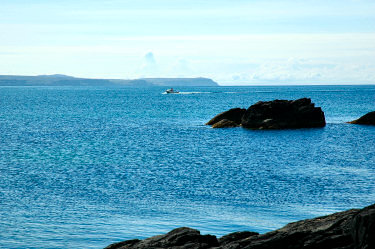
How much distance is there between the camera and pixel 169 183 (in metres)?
37.4

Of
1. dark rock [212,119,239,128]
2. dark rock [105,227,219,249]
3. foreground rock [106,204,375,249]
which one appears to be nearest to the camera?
foreground rock [106,204,375,249]

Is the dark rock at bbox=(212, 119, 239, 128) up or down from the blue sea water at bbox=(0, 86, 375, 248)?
up

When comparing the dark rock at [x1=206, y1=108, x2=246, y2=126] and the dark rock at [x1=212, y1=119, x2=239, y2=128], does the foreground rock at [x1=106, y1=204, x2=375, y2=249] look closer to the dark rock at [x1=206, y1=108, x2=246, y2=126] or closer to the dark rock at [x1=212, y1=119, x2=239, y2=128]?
the dark rock at [x1=212, y1=119, x2=239, y2=128]

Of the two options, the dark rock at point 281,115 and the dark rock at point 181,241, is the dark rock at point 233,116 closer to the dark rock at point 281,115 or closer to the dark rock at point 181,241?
the dark rock at point 281,115

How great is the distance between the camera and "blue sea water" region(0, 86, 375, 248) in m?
26.0

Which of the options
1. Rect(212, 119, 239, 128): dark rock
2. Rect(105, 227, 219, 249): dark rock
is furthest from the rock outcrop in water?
Rect(105, 227, 219, 249): dark rock

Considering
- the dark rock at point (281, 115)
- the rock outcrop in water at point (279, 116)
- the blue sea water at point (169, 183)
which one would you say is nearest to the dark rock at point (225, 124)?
the rock outcrop in water at point (279, 116)

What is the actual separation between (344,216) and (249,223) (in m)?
10.4

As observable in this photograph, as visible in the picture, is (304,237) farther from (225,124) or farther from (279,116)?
(225,124)

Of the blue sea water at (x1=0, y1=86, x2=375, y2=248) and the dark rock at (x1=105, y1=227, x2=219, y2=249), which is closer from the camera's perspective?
the dark rock at (x1=105, y1=227, x2=219, y2=249)

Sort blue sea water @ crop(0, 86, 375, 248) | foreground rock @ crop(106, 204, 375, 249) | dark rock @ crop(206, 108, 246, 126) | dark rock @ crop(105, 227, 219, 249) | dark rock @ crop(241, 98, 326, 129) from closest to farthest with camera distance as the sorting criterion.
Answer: foreground rock @ crop(106, 204, 375, 249) → dark rock @ crop(105, 227, 219, 249) → blue sea water @ crop(0, 86, 375, 248) → dark rock @ crop(241, 98, 326, 129) → dark rock @ crop(206, 108, 246, 126)

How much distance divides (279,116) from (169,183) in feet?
144

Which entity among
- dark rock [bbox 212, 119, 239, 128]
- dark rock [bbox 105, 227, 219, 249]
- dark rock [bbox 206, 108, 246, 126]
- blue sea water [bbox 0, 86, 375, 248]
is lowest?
blue sea water [bbox 0, 86, 375, 248]

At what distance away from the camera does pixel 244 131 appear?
74.6 m
